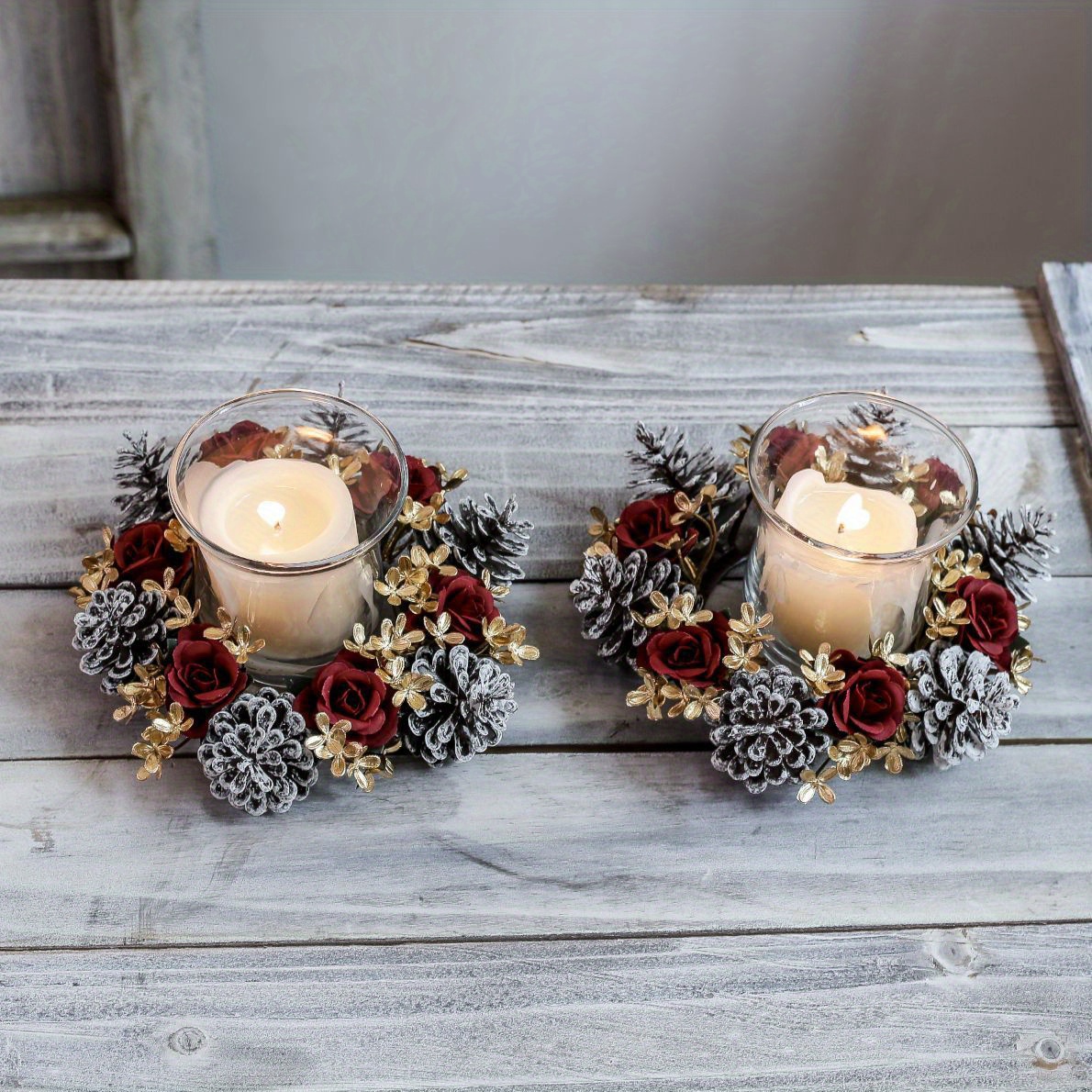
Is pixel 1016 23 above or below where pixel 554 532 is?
above

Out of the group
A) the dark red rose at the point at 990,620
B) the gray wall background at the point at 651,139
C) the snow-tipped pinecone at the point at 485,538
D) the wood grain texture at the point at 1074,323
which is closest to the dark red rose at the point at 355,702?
the snow-tipped pinecone at the point at 485,538

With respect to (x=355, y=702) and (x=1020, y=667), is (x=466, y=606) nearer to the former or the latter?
(x=355, y=702)

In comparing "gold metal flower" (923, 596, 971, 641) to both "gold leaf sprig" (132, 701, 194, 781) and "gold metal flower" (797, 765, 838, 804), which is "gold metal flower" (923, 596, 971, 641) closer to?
"gold metal flower" (797, 765, 838, 804)

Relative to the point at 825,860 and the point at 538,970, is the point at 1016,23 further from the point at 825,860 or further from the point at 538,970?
the point at 538,970

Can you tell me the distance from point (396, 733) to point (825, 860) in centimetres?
25

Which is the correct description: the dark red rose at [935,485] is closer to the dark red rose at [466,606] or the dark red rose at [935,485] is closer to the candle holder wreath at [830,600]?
the candle holder wreath at [830,600]

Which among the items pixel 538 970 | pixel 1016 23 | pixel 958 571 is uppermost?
pixel 1016 23

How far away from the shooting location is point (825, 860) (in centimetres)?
63

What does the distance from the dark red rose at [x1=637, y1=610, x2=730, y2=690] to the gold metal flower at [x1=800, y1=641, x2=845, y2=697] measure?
0.16 feet

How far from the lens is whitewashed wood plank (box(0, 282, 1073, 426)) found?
847 mm

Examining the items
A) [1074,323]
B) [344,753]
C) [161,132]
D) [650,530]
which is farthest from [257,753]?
[161,132]

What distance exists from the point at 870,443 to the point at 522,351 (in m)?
0.29

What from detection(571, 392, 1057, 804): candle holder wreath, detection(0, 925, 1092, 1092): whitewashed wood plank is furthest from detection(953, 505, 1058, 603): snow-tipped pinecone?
detection(0, 925, 1092, 1092): whitewashed wood plank

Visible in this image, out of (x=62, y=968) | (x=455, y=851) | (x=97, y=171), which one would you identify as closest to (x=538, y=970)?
(x=455, y=851)
